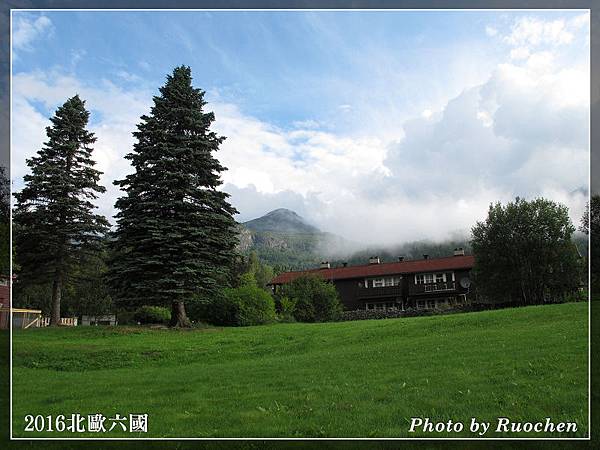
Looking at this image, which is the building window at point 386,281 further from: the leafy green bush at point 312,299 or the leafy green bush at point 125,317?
the leafy green bush at point 125,317

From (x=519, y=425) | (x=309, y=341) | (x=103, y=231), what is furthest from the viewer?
(x=103, y=231)

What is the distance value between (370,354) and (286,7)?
23.5 feet

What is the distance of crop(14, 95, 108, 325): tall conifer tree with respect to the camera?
39.2 ft

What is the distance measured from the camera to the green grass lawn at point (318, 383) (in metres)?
6.35

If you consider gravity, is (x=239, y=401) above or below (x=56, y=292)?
below

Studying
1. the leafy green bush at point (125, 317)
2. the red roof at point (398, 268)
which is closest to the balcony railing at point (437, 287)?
the red roof at point (398, 268)

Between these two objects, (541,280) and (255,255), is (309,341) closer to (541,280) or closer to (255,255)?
(541,280)

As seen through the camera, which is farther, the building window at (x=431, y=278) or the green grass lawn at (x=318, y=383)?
the building window at (x=431, y=278)

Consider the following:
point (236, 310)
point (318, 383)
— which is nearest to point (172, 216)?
point (236, 310)

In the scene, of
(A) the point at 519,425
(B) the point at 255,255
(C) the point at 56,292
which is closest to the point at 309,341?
(C) the point at 56,292

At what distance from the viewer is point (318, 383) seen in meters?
8.05

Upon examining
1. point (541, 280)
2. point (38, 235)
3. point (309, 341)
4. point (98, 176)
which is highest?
point (98, 176)

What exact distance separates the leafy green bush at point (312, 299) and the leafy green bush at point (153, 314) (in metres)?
6.58

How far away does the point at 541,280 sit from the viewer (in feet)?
70.0
